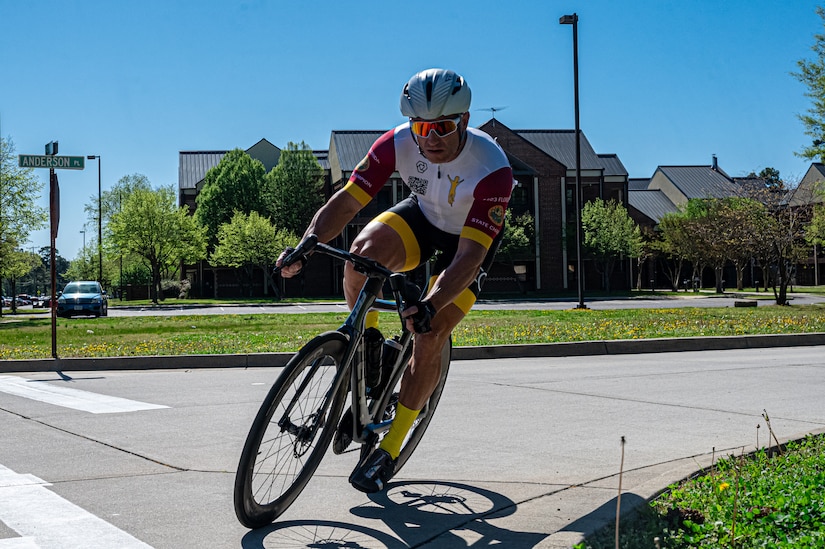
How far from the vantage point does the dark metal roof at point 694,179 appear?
80750mm

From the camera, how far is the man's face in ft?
13.9

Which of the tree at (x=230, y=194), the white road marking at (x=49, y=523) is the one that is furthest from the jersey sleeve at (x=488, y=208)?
the tree at (x=230, y=194)

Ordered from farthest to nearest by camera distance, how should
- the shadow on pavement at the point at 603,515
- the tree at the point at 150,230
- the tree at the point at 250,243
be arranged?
the tree at the point at 150,230 → the tree at the point at 250,243 → the shadow on pavement at the point at 603,515

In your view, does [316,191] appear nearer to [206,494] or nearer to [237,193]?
[237,193]

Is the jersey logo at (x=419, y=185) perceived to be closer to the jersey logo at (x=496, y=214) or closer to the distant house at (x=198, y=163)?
the jersey logo at (x=496, y=214)

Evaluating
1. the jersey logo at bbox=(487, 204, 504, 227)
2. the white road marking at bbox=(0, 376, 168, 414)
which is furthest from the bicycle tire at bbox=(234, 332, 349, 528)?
the white road marking at bbox=(0, 376, 168, 414)

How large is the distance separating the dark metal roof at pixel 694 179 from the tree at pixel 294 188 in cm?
3525

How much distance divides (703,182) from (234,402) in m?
81.1

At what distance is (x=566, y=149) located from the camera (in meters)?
69.6

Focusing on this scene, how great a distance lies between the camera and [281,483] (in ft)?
12.4

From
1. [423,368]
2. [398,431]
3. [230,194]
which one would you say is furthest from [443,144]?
[230,194]

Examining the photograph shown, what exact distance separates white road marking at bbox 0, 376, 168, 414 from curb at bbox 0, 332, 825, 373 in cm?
161

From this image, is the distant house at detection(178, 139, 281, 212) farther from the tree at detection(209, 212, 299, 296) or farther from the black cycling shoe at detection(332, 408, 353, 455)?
the black cycling shoe at detection(332, 408, 353, 455)

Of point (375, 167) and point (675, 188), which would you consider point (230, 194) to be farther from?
point (375, 167)
